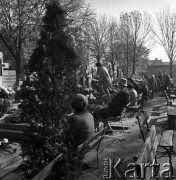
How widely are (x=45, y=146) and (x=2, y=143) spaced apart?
9.31ft

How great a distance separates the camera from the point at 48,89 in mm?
3312

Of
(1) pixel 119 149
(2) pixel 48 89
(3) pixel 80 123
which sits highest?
(2) pixel 48 89

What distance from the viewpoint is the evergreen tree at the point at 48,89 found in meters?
3.30

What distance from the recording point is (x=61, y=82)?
3.39 m

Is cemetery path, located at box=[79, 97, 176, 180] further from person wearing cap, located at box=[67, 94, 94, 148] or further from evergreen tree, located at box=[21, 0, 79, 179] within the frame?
evergreen tree, located at box=[21, 0, 79, 179]

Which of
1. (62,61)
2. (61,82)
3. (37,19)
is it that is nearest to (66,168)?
(61,82)

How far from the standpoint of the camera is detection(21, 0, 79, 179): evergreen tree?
330cm

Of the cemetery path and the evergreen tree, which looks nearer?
the evergreen tree

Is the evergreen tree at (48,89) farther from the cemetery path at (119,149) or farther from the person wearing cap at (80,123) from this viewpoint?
the cemetery path at (119,149)

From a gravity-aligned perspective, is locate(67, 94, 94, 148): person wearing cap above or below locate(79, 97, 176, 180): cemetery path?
above

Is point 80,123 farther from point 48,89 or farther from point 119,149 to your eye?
point 119,149

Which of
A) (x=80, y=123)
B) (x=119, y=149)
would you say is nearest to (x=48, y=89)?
(x=80, y=123)

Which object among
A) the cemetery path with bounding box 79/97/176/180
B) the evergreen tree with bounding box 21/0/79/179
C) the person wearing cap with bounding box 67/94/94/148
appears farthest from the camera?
the cemetery path with bounding box 79/97/176/180

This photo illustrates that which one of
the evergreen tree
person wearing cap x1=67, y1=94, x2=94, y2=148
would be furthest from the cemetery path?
the evergreen tree
